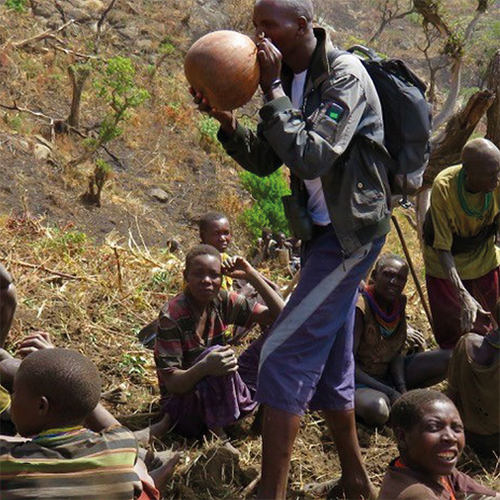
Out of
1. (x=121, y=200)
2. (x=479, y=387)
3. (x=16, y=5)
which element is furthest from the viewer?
(x=16, y=5)

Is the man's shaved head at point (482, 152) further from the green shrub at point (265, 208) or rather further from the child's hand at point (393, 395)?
the green shrub at point (265, 208)

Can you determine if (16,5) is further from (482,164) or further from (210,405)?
(210,405)

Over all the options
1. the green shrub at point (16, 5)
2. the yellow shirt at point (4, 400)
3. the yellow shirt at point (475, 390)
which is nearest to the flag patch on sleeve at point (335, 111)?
the yellow shirt at point (4, 400)

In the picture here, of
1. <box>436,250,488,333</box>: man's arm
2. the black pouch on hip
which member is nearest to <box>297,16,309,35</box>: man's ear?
the black pouch on hip

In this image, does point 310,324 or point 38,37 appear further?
point 38,37

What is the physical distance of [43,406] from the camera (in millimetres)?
2443

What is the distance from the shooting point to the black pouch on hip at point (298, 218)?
333 centimetres

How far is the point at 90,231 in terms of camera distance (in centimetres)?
880

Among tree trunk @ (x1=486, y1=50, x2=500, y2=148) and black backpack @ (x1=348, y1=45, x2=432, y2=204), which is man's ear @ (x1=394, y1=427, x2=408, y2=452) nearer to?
black backpack @ (x1=348, y1=45, x2=432, y2=204)

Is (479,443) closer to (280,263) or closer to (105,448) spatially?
(105,448)

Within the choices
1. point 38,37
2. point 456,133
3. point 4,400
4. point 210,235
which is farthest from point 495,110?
point 38,37

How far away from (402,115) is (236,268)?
1144 millimetres

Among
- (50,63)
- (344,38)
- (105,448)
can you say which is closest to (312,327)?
(105,448)

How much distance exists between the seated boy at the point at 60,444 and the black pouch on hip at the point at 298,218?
3.65 ft
